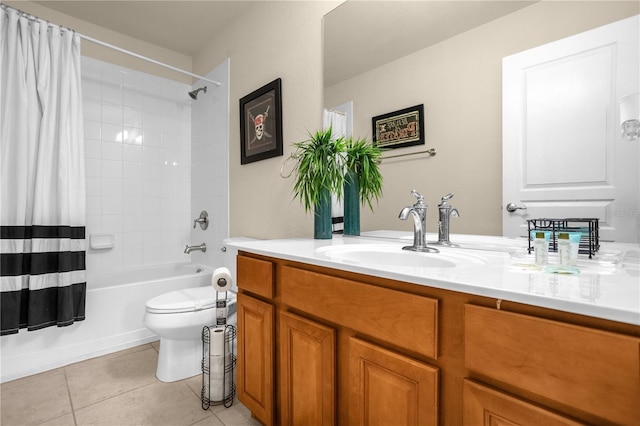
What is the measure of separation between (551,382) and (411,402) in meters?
0.34

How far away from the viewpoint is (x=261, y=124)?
6.97 feet

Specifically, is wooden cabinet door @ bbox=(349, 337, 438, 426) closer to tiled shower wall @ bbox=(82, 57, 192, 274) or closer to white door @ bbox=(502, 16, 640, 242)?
white door @ bbox=(502, 16, 640, 242)

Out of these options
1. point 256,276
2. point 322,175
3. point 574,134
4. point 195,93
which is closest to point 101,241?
point 195,93

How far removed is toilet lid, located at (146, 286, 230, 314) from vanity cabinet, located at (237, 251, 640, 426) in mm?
558

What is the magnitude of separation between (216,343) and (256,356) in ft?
1.26

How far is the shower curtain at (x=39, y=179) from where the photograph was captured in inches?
72.7

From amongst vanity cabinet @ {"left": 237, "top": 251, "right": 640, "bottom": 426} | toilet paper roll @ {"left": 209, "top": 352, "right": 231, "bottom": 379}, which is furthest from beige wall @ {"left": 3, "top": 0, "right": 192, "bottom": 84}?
toilet paper roll @ {"left": 209, "top": 352, "right": 231, "bottom": 379}

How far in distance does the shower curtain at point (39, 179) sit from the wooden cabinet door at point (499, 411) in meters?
2.23

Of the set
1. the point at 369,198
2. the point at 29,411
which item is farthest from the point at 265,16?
the point at 29,411

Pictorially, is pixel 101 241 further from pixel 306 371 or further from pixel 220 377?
pixel 306 371

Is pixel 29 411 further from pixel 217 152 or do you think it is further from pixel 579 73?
pixel 579 73

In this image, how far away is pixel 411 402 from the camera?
79 centimetres

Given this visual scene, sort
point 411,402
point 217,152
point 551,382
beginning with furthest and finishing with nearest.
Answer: point 217,152 < point 411,402 < point 551,382

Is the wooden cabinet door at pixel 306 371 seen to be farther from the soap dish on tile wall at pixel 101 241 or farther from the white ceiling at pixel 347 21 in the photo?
the soap dish on tile wall at pixel 101 241
